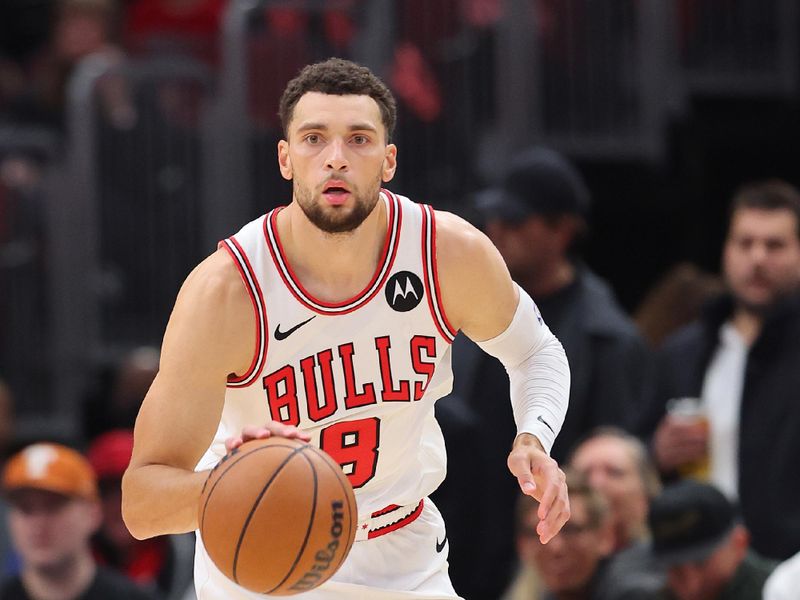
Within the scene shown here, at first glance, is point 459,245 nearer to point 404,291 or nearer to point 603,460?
point 404,291

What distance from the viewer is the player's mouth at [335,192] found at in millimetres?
4352

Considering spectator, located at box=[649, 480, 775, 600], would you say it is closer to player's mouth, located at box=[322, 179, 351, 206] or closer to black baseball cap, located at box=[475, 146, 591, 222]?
black baseball cap, located at box=[475, 146, 591, 222]

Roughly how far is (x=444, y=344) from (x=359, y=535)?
0.59 m

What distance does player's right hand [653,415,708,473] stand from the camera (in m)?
6.81

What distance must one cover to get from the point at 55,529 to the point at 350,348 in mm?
2982

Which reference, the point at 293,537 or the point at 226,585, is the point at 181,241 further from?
the point at 293,537

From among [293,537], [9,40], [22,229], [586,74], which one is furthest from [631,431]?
[9,40]

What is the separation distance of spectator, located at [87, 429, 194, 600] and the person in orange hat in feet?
0.57

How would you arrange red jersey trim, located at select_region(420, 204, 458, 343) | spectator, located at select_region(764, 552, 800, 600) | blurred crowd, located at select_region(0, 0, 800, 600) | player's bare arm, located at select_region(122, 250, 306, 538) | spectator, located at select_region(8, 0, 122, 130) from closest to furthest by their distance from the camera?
1. player's bare arm, located at select_region(122, 250, 306, 538)
2. red jersey trim, located at select_region(420, 204, 458, 343)
3. spectator, located at select_region(764, 552, 800, 600)
4. blurred crowd, located at select_region(0, 0, 800, 600)
5. spectator, located at select_region(8, 0, 122, 130)

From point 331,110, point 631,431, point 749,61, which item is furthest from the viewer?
point 749,61

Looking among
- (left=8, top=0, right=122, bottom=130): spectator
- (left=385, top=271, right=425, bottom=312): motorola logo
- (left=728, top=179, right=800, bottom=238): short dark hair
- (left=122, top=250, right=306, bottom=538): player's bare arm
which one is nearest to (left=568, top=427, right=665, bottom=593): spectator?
(left=728, top=179, right=800, bottom=238): short dark hair

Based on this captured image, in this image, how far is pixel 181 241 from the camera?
9.62 m

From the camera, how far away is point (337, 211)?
4.38 metres

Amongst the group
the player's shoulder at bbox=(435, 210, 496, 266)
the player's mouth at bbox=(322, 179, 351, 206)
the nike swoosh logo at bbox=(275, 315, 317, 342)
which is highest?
the player's mouth at bbox=(322, 179, 351, 206)
